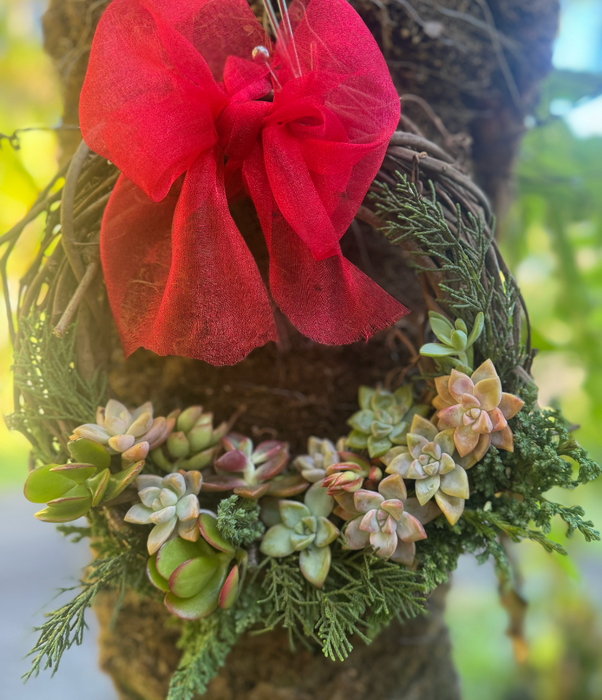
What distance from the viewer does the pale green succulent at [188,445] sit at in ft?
1.58

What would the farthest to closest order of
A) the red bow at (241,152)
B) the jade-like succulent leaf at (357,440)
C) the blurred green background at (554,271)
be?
the blurred green background at (554,271), the jade-like succulent leaf at (357,440), the red bow at (241,152)

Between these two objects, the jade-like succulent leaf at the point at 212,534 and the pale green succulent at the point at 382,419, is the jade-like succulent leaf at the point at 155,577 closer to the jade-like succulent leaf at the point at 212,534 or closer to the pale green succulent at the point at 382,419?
the jade-like succulent leaf at the point at 212,534

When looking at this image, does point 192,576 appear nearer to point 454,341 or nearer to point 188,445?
point 188,445

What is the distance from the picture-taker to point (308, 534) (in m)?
0.45

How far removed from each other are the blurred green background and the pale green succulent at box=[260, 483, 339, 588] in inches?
15.9

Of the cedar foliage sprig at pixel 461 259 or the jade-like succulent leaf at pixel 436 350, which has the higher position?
the cedar foliage sprig at pixel 461 259

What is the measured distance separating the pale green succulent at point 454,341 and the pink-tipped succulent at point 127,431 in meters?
0.26

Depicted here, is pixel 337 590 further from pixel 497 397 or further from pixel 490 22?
pixel 490 22

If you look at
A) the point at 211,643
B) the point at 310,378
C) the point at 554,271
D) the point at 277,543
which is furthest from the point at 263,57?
the point at 554,271

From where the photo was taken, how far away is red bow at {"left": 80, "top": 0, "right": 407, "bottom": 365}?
15.1 inches

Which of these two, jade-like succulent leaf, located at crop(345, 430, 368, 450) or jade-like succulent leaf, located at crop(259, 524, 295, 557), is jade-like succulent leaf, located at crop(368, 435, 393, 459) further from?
jade-like succulent leaf, located at crop(259, 524, 295, 557)

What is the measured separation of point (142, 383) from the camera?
57 centimetres

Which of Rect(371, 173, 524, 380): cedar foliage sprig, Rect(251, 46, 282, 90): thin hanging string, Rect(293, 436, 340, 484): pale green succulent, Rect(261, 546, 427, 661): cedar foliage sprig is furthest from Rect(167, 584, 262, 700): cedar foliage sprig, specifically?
Rect(251, 46, 282, 90): thin hanging string

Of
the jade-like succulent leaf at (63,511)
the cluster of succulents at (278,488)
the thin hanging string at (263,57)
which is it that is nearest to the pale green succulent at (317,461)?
the cluster of succulents at (278,488)
